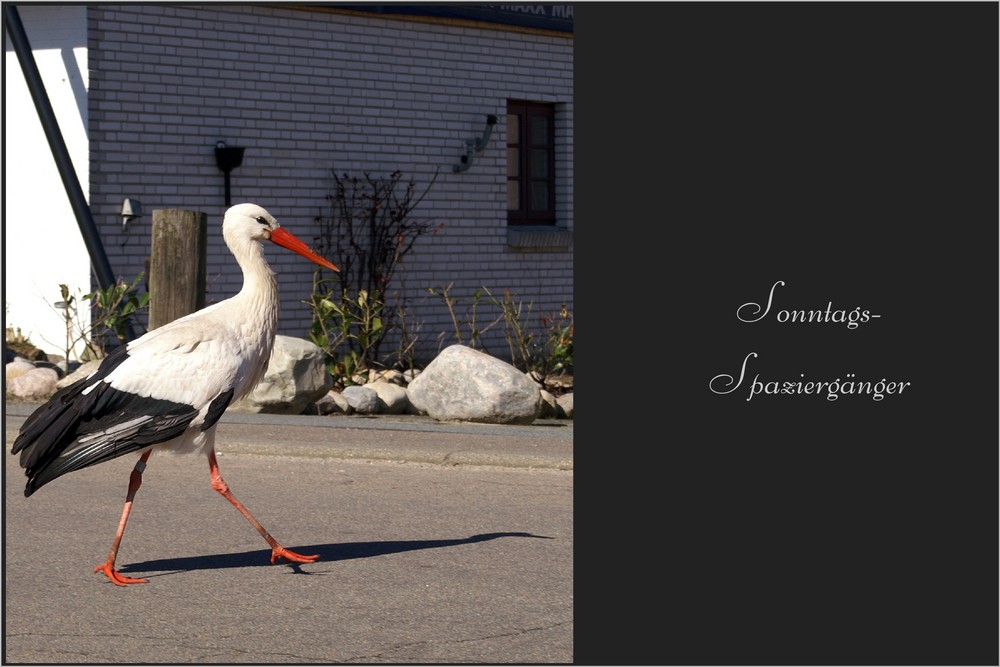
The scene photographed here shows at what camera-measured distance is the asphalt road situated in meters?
5.07

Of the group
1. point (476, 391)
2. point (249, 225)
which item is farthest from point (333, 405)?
point (249, 225)

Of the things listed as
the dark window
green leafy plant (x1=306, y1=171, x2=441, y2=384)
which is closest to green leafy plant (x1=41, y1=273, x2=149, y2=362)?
green leafy plant (x1=306, y1=171, x2=441, y2=384)

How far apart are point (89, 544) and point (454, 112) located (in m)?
10.8

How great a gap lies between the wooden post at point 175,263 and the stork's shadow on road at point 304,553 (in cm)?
523

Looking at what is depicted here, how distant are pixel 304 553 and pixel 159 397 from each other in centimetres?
112

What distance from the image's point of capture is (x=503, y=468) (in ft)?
30.2

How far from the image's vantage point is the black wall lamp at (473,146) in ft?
55.7

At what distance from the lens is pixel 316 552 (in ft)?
22.2

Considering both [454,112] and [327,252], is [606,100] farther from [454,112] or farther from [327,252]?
[454,112]

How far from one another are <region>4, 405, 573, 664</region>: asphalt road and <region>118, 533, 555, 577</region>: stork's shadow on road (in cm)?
1

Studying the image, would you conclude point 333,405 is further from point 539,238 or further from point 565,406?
point 539,238

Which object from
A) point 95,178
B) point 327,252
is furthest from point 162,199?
point 327,252

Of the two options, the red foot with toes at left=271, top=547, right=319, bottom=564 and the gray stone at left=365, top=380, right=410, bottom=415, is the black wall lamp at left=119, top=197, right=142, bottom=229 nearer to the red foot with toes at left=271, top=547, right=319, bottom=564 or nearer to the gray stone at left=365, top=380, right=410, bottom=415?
Result: the gray stone at left=365, top=380, right=410, bottom=415

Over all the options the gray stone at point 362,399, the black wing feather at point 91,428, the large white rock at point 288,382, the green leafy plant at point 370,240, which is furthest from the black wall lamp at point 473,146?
the black wing feather at point 91,428
